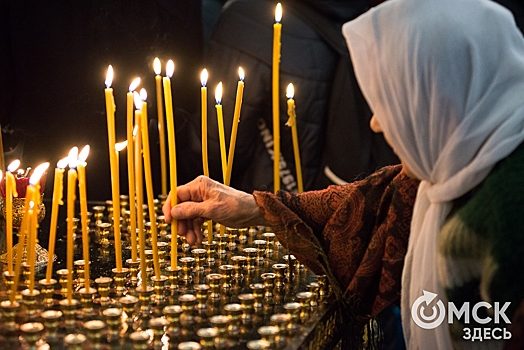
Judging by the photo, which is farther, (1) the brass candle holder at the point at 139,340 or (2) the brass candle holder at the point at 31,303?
→ (2) the brass candle holder at the point at 31,303

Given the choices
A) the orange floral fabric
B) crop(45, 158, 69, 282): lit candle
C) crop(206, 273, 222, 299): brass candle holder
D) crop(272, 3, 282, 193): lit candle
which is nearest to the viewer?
crop(45, 158, 69, 282): lit candle

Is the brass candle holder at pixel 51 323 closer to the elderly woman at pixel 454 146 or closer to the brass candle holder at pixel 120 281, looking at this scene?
the brass candle holder at pixel 120 281

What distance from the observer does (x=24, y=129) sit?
2.76 meters

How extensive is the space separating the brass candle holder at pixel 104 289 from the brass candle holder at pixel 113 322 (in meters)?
0.08

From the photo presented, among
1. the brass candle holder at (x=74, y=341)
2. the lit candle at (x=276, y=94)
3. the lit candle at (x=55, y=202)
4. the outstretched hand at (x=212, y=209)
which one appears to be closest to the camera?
the brass candle holder at (x=74, y=341)

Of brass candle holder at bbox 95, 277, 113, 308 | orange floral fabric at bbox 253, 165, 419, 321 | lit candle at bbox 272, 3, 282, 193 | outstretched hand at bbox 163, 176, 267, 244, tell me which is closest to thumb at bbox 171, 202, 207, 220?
outstretched hand at bbox 163, 176, 267, 244

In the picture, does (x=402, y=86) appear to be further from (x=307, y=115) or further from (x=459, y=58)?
(x=307, y=115)

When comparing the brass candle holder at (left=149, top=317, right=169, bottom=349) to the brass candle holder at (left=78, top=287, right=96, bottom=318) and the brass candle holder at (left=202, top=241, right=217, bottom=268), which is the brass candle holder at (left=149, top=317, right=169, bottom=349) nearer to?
the brass candle holder at (left=78, top=287, right=96, bottom=318)

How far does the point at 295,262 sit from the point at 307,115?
1.19 m

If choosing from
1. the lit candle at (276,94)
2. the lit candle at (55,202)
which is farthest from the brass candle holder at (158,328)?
the lit candle at (276,94)

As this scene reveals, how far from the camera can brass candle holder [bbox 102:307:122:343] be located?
1.28m

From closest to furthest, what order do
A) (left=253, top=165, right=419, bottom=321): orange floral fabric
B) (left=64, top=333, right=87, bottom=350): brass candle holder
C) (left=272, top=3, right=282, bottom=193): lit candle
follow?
(left=64, top=333, right=87, bottom=350): brass candle holder
(left=253, top=165, right=419, bottom=321): orange floral fabric
(left=272, top=3, right=282, bottom=193): lit candle

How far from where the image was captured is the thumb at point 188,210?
169cm

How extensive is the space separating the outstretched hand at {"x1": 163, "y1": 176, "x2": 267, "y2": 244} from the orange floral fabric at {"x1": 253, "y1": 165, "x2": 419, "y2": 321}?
0.13ft
